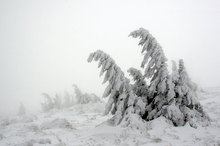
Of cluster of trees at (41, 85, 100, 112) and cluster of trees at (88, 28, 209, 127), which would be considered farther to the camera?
cluster of trees at (41, 85, 100, 112)

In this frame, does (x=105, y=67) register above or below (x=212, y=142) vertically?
above

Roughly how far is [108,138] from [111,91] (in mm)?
4453

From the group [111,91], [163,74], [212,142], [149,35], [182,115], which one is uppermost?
[149,35]

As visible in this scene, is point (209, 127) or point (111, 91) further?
point (111, 91)

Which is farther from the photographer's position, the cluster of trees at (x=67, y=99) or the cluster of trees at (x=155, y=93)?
the cluster of trees at (x=67, y=99)

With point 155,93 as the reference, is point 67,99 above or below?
below

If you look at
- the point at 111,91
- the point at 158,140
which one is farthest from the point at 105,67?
the point at 158,140

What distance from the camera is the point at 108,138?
547 inches

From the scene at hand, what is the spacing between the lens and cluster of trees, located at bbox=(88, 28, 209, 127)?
1491cm

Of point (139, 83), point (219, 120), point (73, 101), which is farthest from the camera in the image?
point (73, 101)

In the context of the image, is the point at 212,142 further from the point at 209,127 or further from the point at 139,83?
the point at 139,83

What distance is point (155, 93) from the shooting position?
56.7 feet

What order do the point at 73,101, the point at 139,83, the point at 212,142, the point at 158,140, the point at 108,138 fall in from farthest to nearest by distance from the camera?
the point at 73,101
the point at 139,83
the point at 108,138
the point at 158,140
the point at 212,142

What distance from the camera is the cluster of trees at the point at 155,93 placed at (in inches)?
587
